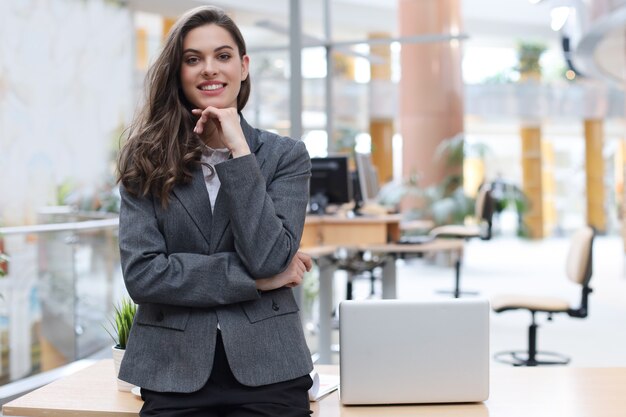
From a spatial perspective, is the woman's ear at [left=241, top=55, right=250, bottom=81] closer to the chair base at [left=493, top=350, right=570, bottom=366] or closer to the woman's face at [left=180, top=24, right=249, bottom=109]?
the woman's face at [left=180, top=24, right=249, bottom=109]

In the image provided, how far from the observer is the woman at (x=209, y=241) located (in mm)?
1970

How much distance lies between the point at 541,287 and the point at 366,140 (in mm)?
7724

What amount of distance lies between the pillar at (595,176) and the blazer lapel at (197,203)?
19.7m

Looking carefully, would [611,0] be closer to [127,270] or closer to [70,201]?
[70,201]

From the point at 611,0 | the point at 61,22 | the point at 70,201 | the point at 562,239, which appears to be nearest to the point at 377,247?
the point at 70,201

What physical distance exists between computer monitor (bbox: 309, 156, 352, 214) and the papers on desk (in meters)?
3.85

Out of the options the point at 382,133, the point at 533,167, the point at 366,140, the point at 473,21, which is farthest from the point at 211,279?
the point at 473,21

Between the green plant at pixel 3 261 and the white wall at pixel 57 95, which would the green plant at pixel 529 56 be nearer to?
the white wall at pixel 57 95

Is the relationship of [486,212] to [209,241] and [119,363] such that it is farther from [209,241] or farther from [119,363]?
[209,241]

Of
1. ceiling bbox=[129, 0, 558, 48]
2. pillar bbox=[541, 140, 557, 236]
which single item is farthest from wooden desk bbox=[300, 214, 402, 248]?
pillar bbox=[541, 140, 557, 236]

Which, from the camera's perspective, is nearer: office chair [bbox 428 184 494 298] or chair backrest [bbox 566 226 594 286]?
chair backrest [bbox 566 226 594 286]

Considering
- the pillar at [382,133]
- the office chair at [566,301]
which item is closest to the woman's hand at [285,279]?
the office chair at [566,301]

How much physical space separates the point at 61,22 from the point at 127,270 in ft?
24.3

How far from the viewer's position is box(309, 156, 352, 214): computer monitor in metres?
6.37
